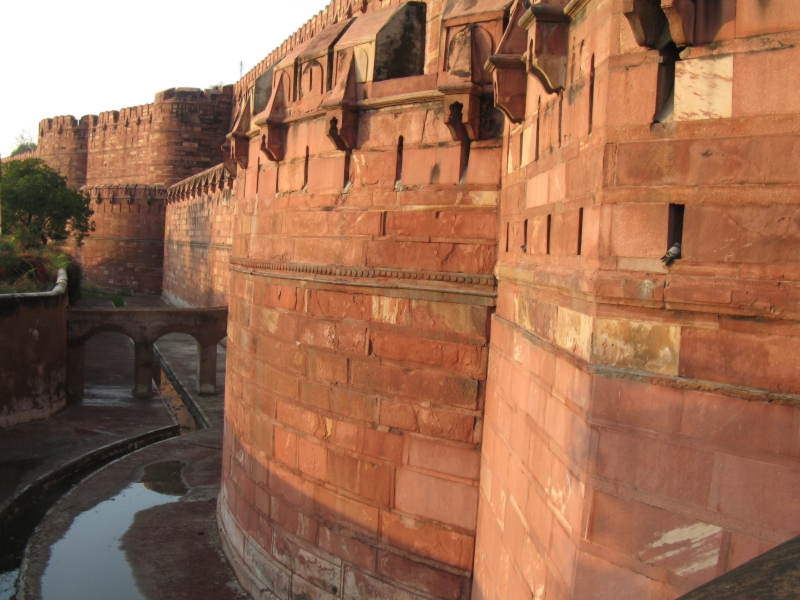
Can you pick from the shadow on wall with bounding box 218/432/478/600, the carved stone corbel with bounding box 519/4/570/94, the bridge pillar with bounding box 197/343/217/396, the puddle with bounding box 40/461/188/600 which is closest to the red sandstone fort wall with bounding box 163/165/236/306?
the bridge pillar with bounding box 197/343/217/396

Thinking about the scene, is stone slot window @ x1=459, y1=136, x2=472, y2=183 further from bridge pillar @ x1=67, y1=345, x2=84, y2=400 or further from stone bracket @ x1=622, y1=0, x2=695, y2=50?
bridge pillar @ x1=67, y1=345, x2=84, y2=400

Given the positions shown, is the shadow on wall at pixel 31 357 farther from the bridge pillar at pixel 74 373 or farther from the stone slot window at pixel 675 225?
the stone slot window at pixel 675 225

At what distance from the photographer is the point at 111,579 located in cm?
571

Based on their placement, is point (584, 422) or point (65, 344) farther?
point (65, 344)

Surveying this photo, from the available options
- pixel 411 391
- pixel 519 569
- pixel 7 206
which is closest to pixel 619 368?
pixel 519 569

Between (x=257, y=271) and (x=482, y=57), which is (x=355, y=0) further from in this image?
(x=482, y=57)

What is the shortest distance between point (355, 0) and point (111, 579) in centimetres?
827

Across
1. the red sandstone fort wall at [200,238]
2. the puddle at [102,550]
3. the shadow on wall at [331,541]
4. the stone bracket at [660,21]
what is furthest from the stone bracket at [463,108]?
the red sandstone fort wall at [200,238]

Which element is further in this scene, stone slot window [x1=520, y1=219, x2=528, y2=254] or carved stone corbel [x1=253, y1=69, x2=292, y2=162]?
carved stone corbel [x1=253, y1=69, x2=292, y2=162]

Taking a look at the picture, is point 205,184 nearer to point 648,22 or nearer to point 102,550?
point 102,550

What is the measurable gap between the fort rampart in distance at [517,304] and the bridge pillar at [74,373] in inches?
335

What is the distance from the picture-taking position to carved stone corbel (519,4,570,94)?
2959 mm

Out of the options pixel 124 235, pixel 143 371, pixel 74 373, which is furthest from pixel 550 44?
pixel 124 235

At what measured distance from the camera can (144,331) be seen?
13977 mm
